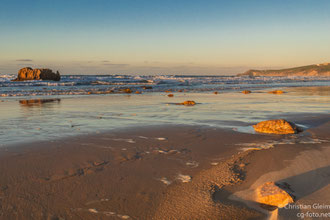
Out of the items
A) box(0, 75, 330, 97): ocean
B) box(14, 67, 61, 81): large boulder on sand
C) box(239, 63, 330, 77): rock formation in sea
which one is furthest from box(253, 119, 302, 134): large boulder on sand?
box(239, 63, 330, 77): rock formation in sea

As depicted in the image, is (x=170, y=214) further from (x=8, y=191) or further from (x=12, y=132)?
(x=12, y=132)

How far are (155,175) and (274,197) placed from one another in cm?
148

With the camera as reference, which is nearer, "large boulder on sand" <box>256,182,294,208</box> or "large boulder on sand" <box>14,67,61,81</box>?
"large boulder on sand" <box>256,182,294,208</box>

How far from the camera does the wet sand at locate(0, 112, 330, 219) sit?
2676 mm

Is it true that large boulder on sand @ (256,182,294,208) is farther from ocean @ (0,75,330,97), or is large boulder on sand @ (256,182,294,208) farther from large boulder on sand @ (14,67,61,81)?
large boulder on sand @ (14,67,61,81)

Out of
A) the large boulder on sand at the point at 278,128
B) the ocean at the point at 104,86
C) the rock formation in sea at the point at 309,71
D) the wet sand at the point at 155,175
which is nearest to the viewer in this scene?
the wet sand at the point at 155,175

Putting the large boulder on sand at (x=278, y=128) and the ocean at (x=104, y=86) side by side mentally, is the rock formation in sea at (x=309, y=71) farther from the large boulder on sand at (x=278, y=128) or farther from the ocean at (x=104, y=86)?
the large boulder on sand at (x=278, y=128)

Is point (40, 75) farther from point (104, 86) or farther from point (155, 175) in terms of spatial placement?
point (155, 175)

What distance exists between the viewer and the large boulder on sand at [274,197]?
2699 millimetres

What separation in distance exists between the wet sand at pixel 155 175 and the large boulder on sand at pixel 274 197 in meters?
0.11

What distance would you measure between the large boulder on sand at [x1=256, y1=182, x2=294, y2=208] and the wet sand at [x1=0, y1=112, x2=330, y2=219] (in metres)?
0.11

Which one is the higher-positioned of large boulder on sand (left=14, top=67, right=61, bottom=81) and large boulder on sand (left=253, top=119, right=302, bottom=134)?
large boulder on sand (left=14, top=67, right=61, bottom=81)

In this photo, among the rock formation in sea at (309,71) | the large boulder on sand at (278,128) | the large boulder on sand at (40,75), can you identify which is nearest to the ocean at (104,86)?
the large boulder on sand at (40,75)

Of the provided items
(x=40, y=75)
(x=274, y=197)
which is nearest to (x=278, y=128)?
(x=274, y=197)
